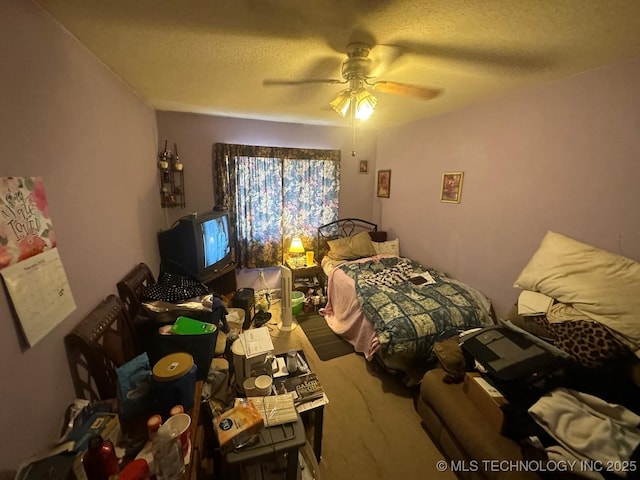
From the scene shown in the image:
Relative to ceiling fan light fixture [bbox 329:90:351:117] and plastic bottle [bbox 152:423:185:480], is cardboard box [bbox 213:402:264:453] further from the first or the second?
ceiling fan light fixture [bbox 329:90:351:117]

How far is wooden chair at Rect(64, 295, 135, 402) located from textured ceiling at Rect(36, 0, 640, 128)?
138 cm

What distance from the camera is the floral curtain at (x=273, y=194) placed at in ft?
10.7

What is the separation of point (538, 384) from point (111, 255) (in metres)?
2.52

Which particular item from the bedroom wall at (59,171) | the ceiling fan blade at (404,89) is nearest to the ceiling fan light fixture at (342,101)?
the ceiling fan blade at (404,89)

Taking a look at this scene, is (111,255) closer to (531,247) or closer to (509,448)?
(509,448)

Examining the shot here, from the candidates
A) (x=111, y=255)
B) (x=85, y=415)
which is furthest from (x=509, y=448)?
(x=111, y=255)

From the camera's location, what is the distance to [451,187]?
9.47 feet

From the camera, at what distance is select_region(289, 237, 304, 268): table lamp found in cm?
353

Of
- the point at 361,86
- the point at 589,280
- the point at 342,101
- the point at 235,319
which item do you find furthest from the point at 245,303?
the point at 589,280

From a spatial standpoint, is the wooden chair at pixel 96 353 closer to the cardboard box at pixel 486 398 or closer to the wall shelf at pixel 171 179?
the wall shelf at pixel 171 179

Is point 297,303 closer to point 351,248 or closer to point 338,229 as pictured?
point 351,248

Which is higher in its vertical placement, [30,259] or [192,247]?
[30,259]

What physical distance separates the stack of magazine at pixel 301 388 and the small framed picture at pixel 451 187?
2359 millimetres

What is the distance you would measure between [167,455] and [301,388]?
0.76 m
